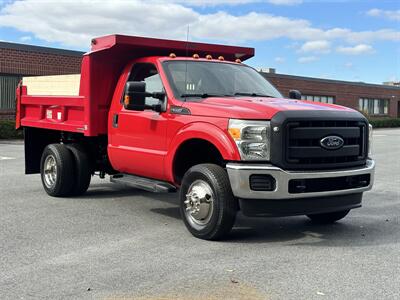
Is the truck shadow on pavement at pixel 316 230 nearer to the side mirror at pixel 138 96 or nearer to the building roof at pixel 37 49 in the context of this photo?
the side mirror at pixel 138 96

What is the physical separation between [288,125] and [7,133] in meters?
18.5

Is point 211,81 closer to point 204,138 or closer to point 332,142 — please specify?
point 204,138

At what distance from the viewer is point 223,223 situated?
5789mm

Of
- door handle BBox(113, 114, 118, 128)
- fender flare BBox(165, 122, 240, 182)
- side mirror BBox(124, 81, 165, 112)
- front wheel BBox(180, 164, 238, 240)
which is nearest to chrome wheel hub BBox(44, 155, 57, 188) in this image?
door handle BBox(113, 114, 118, 128)

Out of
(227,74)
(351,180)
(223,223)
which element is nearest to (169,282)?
(223,223)

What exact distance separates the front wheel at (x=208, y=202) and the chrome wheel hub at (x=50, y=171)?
132 inches

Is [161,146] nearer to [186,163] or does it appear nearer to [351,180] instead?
[186,163]

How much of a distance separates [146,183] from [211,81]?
5.15 feet

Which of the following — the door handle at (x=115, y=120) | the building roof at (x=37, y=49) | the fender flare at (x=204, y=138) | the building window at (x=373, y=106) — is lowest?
the fender flare at (x=204, y=138)

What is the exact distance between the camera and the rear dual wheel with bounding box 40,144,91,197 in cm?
853

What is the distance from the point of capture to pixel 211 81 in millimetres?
7016

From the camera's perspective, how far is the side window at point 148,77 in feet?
23.1

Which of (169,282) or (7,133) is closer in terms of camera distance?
(169,282)

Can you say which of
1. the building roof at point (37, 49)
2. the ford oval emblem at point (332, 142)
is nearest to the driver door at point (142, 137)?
the ford oval emblem at point (332, 142)
